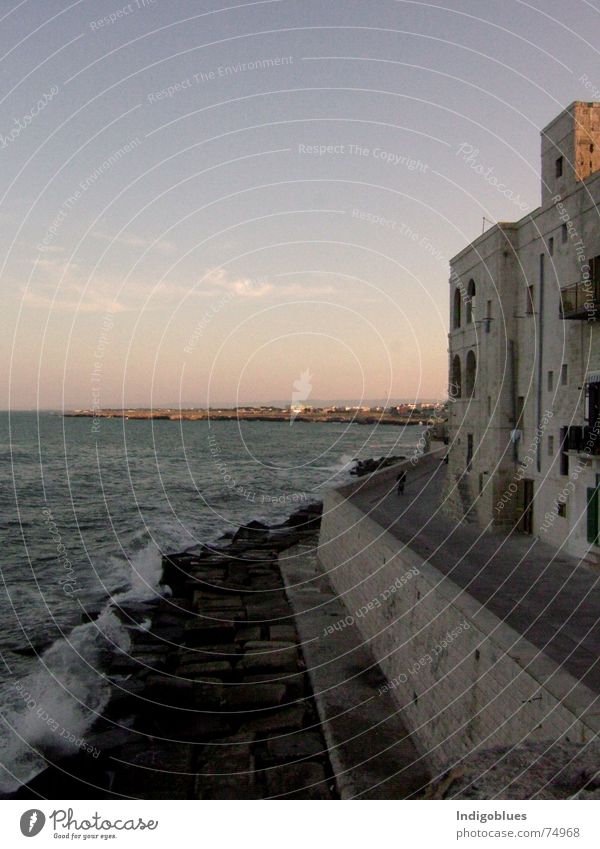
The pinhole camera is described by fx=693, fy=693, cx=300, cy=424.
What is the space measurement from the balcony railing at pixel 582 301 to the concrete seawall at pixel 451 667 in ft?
23.8

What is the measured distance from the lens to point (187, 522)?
47969mm

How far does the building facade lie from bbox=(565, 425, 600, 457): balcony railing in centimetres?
3

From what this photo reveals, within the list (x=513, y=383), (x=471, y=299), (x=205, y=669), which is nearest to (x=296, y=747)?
(x=205, y=669)

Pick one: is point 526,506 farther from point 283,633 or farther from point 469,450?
point 283,633

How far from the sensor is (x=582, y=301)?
56.7 ft

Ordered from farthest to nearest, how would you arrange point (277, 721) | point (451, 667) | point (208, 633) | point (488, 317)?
1. point (488, 317)
2. point (208, 633)
3. point (277, 721)
4. point (451, 667)

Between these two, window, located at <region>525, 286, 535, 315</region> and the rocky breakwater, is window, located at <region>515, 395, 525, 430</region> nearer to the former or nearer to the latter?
window, located at <region>525, 286, 535, 315</region>

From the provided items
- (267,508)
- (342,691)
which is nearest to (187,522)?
(267,508)

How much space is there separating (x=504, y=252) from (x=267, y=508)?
36.5m

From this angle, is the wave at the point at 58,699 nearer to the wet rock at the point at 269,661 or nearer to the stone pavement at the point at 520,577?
the wet rock at the point at 269,661

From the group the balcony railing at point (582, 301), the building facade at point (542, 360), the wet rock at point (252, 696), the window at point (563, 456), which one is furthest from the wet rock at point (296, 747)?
the balcony railing at point (582, 301)

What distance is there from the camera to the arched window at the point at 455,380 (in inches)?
1099

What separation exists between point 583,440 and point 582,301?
3466 mm

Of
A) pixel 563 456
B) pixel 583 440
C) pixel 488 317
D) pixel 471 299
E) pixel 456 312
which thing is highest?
pixel 471 299
